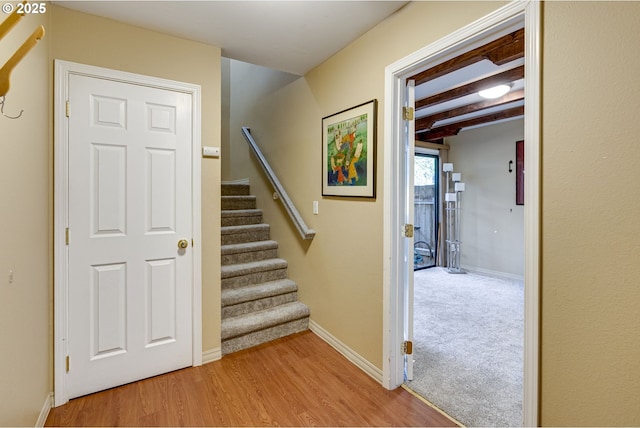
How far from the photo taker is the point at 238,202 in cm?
391

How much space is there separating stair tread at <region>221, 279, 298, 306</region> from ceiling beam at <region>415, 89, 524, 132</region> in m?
3.44

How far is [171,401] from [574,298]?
87.8 inches

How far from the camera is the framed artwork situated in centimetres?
218

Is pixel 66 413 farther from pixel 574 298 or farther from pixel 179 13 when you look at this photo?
pixel 574 298

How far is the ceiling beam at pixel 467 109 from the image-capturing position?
3871 mm

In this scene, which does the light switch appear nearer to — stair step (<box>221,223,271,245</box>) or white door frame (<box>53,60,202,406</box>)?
white door frame (<box>53,60,202,406</box>)

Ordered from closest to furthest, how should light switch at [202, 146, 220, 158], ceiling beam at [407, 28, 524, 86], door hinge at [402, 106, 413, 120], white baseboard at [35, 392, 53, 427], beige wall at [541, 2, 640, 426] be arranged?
beige wall at [541, 2, 640, 426]
white baseboard at [35, 392, 53, 427]
door hinge at [402, 106, 413, 120]
ceiling beam at [407, 28, 524, 86]
light switch at [202, 146, 220, 158]

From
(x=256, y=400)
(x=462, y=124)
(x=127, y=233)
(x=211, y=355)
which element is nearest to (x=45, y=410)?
(x=211, y=355)

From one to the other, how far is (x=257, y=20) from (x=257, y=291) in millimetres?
2188

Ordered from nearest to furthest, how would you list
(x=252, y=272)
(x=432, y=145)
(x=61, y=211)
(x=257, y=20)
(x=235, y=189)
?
(x=61, y=211) → (x=257, y=20) → (x=252, y=272) → (x=235, y=189) → (x=432, y=145)

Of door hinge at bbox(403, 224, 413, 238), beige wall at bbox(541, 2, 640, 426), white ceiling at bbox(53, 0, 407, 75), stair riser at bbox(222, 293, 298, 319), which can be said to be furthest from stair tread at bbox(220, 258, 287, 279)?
beige wall at bbox(541, 2, 640, 426)

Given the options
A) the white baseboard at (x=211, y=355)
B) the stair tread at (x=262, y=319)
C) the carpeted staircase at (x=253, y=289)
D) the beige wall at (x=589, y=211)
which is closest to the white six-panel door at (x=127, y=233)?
the white baseboard at (x=211, y=355)

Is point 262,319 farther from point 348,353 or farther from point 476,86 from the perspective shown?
point 476,86

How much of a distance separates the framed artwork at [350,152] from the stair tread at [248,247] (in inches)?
40.6
